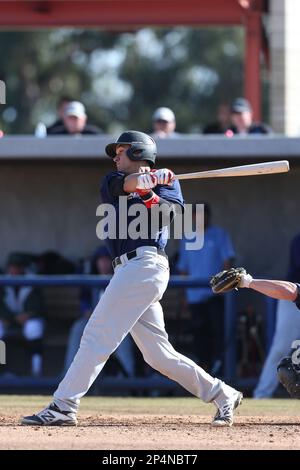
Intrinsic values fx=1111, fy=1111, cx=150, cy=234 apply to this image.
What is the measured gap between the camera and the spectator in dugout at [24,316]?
11281mm

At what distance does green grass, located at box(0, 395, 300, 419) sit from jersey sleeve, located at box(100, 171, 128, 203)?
2056mm

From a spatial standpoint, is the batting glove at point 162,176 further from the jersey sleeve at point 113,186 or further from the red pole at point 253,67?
the red pole at point 253,67

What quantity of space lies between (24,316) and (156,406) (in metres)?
2.89

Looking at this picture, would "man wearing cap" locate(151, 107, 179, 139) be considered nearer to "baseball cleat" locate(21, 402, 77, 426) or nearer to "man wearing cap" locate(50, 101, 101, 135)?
"man wearing cap" locate(50, 101, 101, 135)

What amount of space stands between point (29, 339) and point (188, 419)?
4.24 metres

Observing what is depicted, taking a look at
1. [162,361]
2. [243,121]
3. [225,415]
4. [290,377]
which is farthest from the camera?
[243,121]

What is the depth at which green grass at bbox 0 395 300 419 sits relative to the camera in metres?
8.12

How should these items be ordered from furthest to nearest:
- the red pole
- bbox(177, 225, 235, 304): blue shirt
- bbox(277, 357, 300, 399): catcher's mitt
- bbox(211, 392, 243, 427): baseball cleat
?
the red pole, bbox(177, 225, 235, 304): blue shirt, bbox(277, 357, 300, 399): catcher's mitt, bbox(211, 392, 243, 427): baseball cleat

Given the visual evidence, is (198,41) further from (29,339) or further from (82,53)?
(29,339)

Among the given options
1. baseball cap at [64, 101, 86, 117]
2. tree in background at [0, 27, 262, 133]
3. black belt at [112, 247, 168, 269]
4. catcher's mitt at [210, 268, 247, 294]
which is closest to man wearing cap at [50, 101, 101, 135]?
baseball cap at [64, 101, 86, 117]

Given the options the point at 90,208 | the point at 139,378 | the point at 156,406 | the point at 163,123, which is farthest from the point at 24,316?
the point at 156,406

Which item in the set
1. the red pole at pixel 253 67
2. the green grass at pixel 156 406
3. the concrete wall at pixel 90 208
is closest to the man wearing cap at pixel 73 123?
the concrete wall at pixel 90 208

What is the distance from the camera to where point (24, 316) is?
11281mm

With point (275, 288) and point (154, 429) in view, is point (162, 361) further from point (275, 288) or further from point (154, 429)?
point (275, 288)
